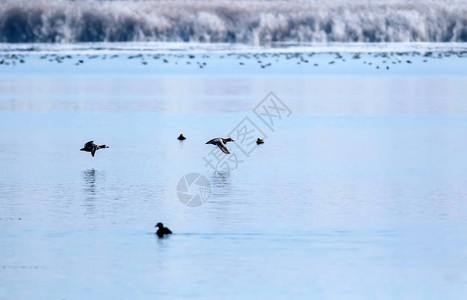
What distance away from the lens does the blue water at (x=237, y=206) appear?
10828 mm

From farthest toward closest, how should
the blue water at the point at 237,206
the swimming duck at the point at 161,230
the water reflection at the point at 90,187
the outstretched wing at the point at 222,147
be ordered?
the outstretched wing at the point at 222,147 < the water reflection at the point at 90,187 < the swimming duck at the point at 161,230 < the blue water at the point at 237,206

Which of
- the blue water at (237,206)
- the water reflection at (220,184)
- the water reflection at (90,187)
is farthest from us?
the water reflection at (220,184)

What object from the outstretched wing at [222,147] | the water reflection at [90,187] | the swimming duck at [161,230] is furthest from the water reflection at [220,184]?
the swimming duck at [161,230]

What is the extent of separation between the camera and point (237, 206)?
14961mm

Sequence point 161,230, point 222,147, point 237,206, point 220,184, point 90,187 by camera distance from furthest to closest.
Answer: point 222,147 < point 220,184 < point 90,187 < point 237,206 < point 161,230

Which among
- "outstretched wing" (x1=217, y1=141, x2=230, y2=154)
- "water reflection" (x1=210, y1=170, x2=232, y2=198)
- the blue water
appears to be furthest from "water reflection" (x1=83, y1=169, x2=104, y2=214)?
"outstretched wing" (x1=217, y1=141, x2=230, y2=154)

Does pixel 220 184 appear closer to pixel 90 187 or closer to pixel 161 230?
pixel 90 187

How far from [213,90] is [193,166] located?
25642 mm

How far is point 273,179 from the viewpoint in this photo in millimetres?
17625

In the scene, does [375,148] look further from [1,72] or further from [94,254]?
[1,72]

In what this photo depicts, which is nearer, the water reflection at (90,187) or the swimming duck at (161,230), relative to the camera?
the swimming duck at (161,230)

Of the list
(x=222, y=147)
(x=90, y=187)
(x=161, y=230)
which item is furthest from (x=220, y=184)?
(x=161, y=230)

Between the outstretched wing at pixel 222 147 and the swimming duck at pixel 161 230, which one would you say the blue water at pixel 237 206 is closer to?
the swimming duck at pixel 161 230

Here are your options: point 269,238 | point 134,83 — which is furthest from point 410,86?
point 269,238
